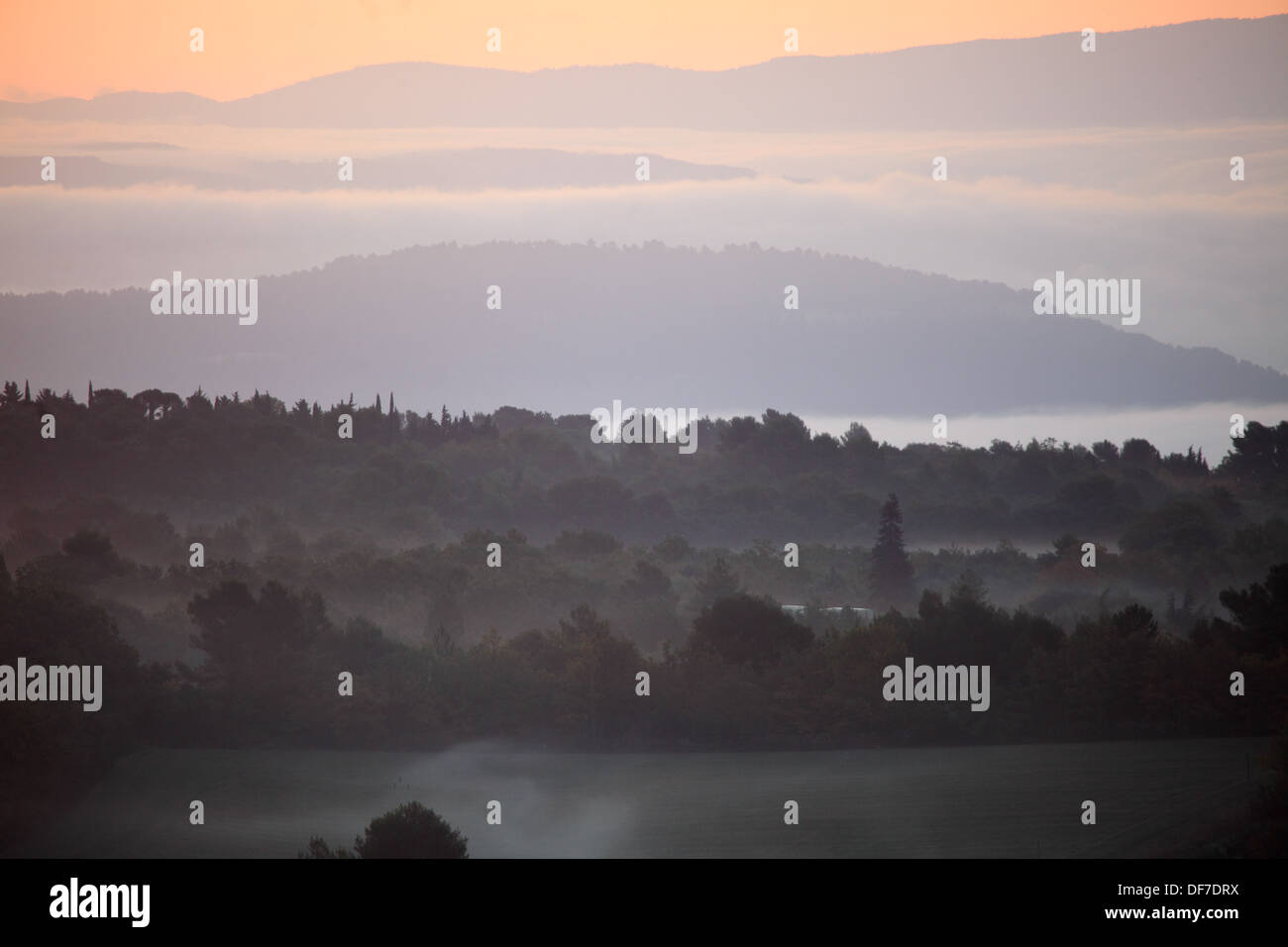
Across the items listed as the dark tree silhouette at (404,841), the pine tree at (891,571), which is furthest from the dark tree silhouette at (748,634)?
the pine tree at (891,571)

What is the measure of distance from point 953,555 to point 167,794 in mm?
94434

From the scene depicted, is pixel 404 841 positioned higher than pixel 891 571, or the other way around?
pixel 891 571

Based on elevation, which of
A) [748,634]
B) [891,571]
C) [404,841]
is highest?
[891,571]

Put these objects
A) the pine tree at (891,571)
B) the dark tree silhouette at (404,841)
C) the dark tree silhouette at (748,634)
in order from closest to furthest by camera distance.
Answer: the dark tree silhouette at (404,841)
the dark tree silhouette at (748,634)
the pine tree at (891,571)

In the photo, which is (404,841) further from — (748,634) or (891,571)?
(891,571)

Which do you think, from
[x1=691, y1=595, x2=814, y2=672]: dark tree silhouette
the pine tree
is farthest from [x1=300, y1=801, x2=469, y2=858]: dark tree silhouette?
the pine tree

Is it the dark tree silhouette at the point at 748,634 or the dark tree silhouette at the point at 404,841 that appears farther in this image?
the dark tree silhouette at the point at 748,634

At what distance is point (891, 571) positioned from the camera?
417ft

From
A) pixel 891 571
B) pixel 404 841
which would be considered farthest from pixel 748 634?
pixel 891 571

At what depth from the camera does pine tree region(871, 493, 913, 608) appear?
12416 centimetres

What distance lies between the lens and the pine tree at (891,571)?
4888 inches

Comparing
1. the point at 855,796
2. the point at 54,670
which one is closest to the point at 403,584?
the point at 54,670

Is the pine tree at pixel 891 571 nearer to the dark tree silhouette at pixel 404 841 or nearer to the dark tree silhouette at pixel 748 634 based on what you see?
the dark tree silhouette at pixel 748 634
